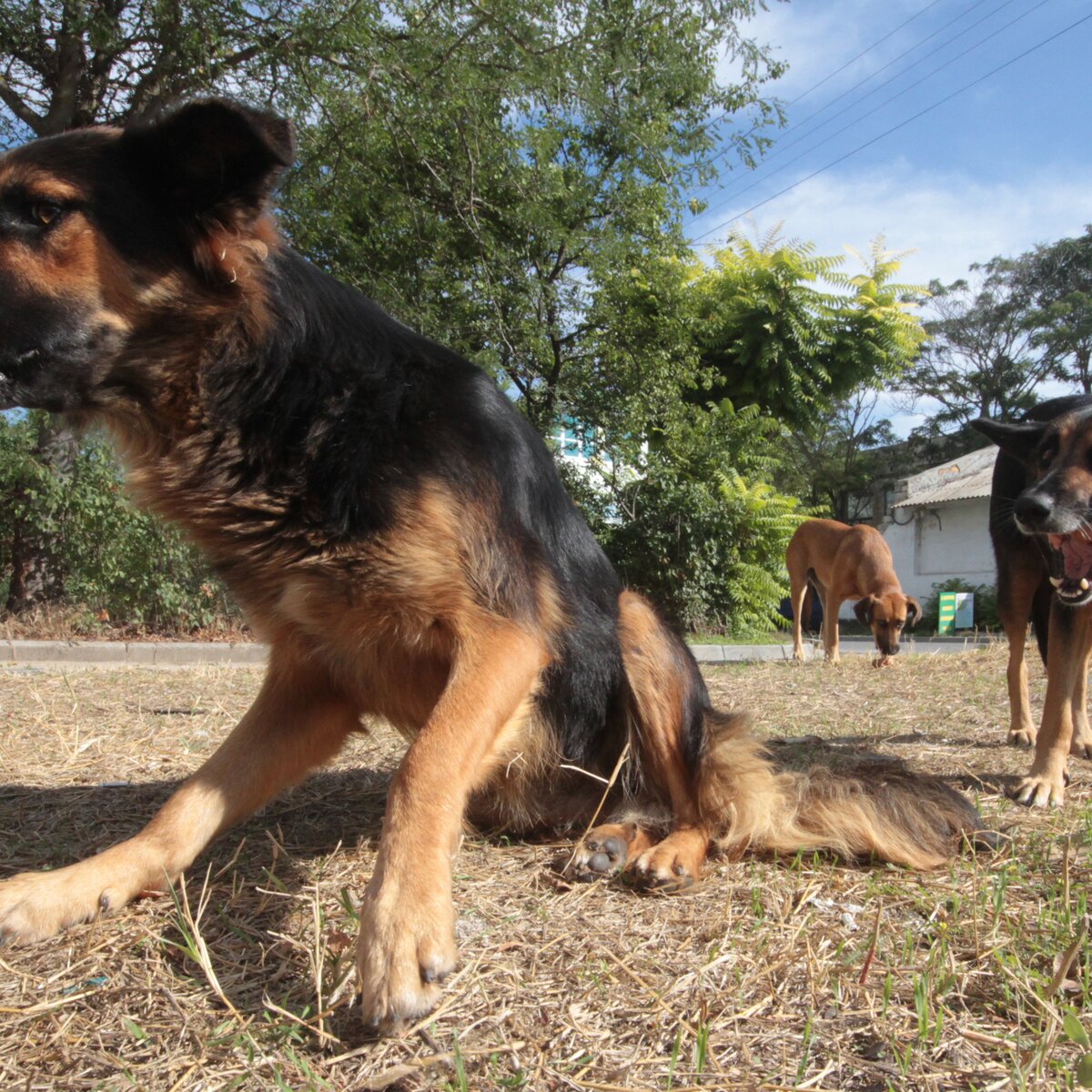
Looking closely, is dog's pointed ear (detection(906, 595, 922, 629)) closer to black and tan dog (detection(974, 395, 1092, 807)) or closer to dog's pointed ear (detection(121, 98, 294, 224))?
black and tan dog (detection(974, 395, 1092, 807))

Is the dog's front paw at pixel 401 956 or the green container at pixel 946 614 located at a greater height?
the dog's front paw at pixel 401 956

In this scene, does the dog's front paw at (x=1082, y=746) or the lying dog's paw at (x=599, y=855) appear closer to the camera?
the lying dog's paw at (x=599, y=855)

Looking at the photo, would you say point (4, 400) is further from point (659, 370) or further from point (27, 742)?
point (659, 370)

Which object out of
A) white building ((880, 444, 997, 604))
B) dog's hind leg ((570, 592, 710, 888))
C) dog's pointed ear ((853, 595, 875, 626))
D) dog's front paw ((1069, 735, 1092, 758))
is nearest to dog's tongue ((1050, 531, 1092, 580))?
dog's front paw ((1069, 735, 1092, 758))

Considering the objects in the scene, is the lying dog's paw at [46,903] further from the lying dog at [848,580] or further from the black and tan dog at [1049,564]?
the lying dog at [848,580]

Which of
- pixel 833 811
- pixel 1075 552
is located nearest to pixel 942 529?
pixel 1075 552

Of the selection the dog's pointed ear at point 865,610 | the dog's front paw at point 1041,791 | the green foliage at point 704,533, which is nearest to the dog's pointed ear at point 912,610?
the dog's pointed ear at point 865,610

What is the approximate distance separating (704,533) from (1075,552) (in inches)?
405

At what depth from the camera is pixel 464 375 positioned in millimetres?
2330

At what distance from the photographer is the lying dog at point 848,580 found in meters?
10.4

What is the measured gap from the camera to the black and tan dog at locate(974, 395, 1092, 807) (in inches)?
138

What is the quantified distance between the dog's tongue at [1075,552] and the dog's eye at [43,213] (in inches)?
157

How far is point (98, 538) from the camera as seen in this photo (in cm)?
898

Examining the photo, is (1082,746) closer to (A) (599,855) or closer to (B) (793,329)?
(A) (599,855)
